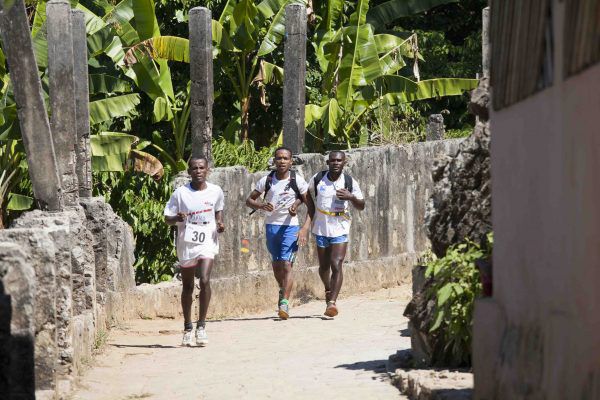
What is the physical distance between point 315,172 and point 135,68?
3432 mm

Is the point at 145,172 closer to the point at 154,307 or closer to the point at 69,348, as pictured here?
the point at 154,307

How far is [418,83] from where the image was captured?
19.6 meters

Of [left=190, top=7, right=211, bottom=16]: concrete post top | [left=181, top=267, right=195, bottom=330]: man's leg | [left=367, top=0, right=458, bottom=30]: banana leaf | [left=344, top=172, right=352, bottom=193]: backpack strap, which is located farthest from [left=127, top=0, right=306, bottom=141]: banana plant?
[left=181, top=267, right=195, bottom=330]: man's leg

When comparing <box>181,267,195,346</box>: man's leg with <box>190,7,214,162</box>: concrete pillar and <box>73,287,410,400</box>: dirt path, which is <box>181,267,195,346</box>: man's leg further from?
<box>190,7,214,162</box>: concrete pillar

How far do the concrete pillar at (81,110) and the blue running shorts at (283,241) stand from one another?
2.17 m

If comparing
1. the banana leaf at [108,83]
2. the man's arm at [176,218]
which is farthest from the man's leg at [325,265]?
the banana leaf at [108,83]

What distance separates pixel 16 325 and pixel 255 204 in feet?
21.2

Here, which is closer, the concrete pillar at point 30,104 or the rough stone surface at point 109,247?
the concrete pillar at point 30,104

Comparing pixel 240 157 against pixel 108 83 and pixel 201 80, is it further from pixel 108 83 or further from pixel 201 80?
pixel 108 83

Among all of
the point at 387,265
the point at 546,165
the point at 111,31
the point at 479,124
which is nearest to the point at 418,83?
the point at 387,265

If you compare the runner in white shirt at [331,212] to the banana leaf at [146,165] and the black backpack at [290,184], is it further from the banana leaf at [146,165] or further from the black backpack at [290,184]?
the banana leaf at [146,165]

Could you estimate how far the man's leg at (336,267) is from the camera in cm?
1367

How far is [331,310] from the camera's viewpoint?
1359 centimetres

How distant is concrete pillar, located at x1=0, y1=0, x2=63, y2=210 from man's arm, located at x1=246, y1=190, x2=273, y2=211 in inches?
145
